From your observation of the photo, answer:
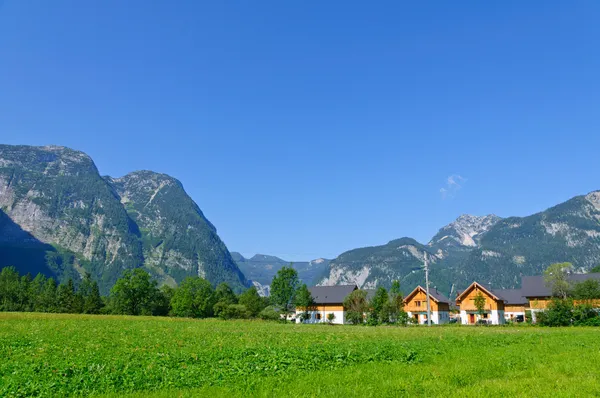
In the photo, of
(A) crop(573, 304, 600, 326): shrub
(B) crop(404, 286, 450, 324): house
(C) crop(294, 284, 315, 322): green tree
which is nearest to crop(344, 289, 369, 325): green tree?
(C) crop(294, 284, 315, 322): green tree

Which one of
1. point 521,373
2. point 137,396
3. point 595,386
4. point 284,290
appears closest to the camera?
point 137,396

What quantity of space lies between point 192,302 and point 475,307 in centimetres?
7595

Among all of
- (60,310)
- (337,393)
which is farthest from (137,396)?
(60,310)

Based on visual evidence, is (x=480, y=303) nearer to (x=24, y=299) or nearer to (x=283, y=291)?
(x=283, y=291)

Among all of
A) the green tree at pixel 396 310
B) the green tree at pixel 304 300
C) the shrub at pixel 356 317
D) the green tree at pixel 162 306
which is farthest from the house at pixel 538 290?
the green tree at pixel 162 306

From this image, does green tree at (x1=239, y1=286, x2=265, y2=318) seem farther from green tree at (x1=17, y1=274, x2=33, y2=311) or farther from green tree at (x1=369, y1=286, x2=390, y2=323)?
green tree at (x1=17, y1=274, x2=33, y2=311)

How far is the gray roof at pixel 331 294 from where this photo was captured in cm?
12106

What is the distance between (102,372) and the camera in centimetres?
1459

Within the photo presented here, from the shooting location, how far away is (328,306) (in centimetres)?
12075

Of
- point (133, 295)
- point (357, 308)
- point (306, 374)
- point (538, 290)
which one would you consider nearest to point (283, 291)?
point (357, 308)

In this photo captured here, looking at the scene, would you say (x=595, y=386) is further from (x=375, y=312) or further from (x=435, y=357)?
(x=375, y=312)

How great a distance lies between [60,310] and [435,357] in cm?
12714

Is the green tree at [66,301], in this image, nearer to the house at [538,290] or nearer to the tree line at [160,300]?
the tree line at [160,300]

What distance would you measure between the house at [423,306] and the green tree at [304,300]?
84.4 feet
